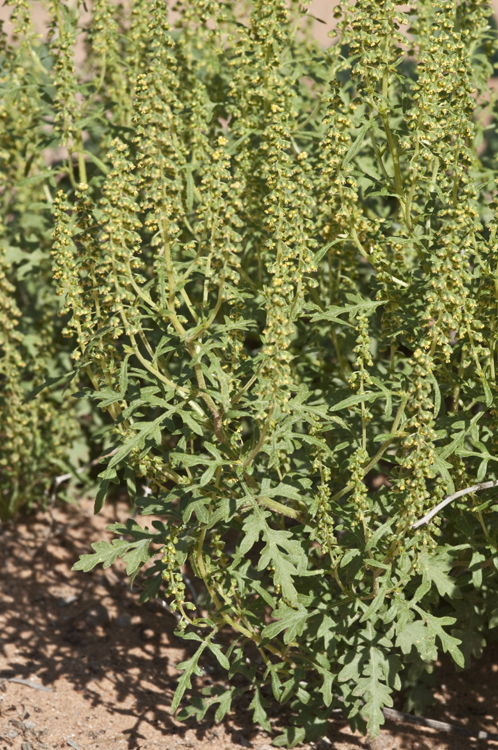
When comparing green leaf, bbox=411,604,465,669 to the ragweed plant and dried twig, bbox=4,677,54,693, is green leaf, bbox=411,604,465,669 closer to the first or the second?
the ragweed plant

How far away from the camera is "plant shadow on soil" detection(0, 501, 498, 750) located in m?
4.43

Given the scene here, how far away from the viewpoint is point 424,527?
369cm

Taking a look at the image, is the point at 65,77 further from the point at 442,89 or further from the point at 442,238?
the point at 442,238

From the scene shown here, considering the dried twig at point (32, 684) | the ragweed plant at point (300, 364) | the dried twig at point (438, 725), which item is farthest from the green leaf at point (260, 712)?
the dried twig at point (32, 684)

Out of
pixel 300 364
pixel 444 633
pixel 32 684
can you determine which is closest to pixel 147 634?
pixel 32 684

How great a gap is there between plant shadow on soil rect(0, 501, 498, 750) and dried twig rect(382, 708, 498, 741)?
6cm

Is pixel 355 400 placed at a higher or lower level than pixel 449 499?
higher

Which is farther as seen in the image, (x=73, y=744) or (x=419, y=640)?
(x=73, y=744)

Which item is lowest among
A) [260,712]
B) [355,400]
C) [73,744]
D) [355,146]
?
[73,744]

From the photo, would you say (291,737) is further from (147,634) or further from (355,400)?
(355,400)

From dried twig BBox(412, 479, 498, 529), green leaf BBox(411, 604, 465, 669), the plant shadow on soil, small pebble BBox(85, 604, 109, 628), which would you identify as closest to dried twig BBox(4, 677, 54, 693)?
the plant shadow on soil

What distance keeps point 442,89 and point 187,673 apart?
2859 millimetres

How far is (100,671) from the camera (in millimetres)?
5016

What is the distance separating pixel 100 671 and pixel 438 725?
198cm
